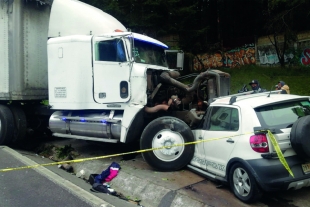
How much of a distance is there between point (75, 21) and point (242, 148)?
17.8 feet

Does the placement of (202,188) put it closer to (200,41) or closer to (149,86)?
(149,86)

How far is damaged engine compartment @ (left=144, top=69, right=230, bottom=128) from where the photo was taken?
7020 mm

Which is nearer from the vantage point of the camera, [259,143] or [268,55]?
[259,143]

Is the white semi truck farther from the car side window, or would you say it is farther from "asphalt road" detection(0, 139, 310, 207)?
the car side window

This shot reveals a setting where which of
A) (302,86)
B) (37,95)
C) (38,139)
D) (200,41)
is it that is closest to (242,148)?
(37,95)

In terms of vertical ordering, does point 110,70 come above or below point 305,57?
below

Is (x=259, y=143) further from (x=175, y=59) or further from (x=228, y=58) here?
(x=228, y=58)

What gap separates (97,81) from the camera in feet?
25.0

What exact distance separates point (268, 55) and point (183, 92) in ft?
52.6

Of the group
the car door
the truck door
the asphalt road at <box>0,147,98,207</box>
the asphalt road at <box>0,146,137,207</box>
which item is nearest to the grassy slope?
the truck door

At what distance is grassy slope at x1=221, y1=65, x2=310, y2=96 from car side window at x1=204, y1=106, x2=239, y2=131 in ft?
30.7

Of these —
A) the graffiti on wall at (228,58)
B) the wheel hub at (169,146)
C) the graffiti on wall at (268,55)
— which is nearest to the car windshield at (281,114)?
the wheel hub at (169,146)

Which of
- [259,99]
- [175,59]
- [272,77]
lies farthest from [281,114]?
[272,77]

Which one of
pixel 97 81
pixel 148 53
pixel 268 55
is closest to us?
pixel 97 81
